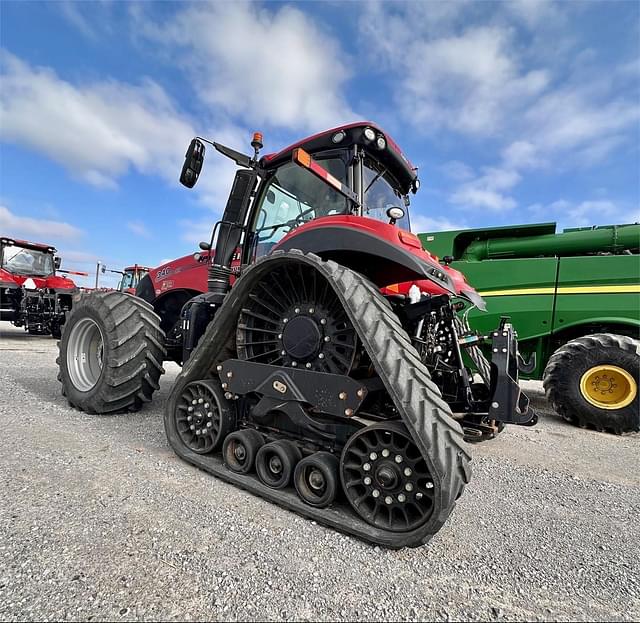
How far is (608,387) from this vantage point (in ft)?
14.7

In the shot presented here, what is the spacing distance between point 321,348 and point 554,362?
377 centimetres

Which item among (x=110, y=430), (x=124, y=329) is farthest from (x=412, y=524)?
(x=124, y=329)

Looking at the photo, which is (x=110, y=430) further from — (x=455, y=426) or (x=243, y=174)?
(x=455, y=426)

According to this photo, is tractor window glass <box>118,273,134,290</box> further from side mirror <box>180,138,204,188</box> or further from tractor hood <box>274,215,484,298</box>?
tractor hood <box>274,215,484,298</box>

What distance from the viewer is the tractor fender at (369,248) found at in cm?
215

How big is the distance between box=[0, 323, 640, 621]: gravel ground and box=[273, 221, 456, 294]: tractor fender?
1.37m

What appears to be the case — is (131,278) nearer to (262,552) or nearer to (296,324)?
(296,324)

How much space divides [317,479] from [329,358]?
25.8 inches

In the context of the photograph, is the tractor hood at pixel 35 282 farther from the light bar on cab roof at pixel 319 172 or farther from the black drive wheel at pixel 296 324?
the light bar on cab roof at pixel 319 172

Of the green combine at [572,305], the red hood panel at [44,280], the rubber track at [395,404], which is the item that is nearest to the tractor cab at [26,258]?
the red hood panel at [44,280]

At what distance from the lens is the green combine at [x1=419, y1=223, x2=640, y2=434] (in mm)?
4422

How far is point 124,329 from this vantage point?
11.3 ft

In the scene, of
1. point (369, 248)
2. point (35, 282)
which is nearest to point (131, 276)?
point (35, 282)

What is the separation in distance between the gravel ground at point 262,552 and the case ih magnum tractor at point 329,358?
19 centimetres
